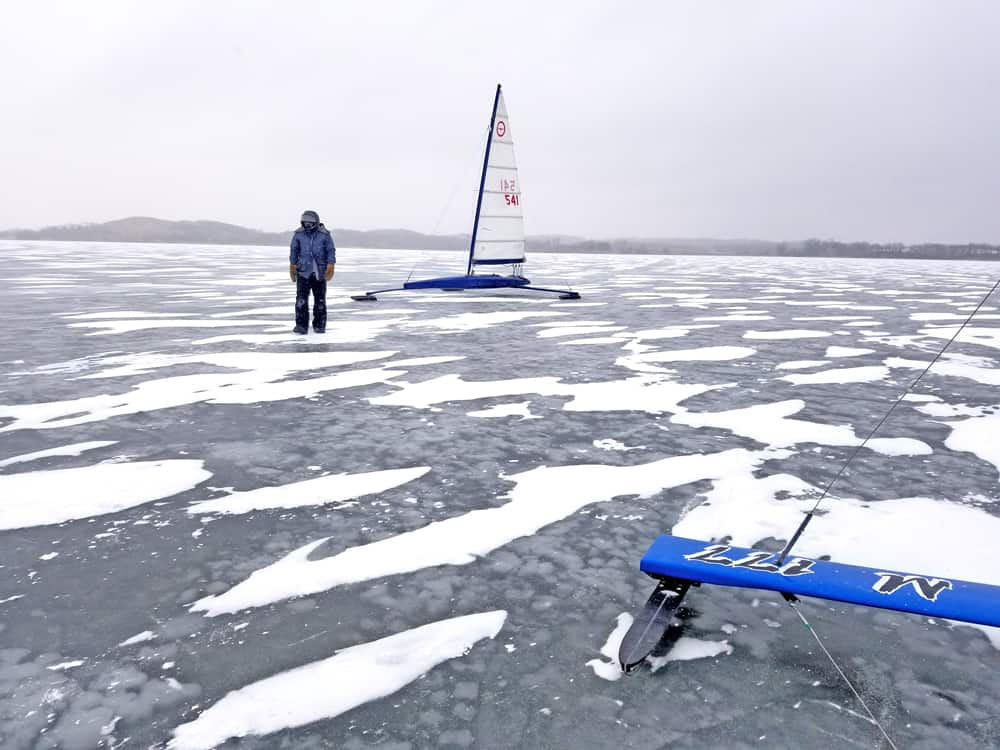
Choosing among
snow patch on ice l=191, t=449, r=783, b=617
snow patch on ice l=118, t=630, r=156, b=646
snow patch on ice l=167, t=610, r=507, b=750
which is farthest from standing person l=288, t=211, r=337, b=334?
snow patch on ice l=167, t=610, r=507, b=750

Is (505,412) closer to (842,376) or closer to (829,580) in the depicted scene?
(829,580)

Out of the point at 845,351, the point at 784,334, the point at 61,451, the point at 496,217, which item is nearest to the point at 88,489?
the point at 61,451

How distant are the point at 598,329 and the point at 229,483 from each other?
6.92 m

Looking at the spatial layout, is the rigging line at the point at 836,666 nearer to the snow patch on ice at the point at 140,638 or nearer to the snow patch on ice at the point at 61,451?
the snow patch on ice at the point at 140,638

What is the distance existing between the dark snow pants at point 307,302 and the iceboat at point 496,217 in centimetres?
477

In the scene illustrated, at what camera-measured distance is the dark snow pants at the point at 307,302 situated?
28.9 feet

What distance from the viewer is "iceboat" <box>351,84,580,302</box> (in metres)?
14.1

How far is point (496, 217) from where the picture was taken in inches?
575

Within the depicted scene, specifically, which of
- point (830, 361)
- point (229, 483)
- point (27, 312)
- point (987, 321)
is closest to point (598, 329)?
point (830, 361)

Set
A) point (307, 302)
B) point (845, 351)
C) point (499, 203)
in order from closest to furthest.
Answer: point (845, 351)
point (307, 302)
point (499, 203)

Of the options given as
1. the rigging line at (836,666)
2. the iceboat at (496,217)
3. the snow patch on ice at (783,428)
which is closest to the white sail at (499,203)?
the iceboat at (496,217)

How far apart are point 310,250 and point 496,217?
21.6 ft

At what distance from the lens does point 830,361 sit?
24.2 ft

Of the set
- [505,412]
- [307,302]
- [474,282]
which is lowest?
[505,412]
